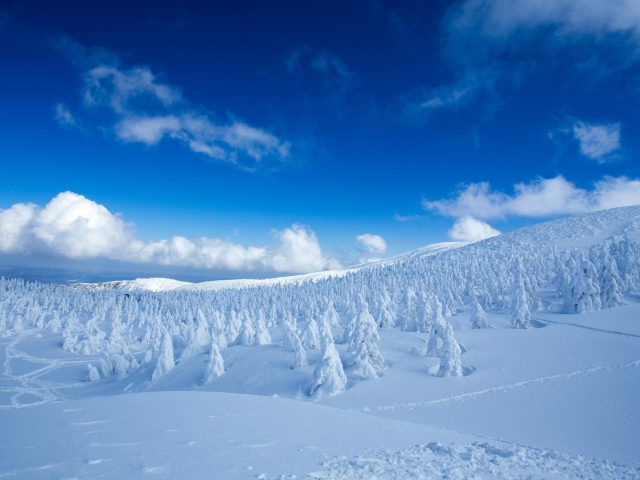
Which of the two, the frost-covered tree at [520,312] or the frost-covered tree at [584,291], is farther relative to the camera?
the frost-covered tree at [584,291]

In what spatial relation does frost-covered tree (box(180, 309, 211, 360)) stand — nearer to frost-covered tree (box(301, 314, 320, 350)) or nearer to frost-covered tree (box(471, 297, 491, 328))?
frost-covered tree (box(301, 314, 320, 350))

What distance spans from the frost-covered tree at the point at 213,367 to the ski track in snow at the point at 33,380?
21420mm

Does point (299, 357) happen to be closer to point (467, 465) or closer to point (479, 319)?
point (467, 465)

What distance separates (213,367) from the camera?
147 feet

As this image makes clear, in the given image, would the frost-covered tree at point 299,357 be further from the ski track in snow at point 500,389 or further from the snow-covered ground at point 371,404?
the ski track in snow at point 500,389

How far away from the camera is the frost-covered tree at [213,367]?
146 ft

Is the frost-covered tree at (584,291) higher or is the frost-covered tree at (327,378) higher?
the frost-covered tree at (584,291)

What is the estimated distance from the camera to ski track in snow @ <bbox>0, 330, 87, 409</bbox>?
5672 centimetres

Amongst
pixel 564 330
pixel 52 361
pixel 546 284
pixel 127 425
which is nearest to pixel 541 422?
pixel 127 425

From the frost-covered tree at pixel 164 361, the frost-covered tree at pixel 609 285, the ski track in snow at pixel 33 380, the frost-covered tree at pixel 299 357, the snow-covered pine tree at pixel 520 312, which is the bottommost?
the ski track in snow at pixel 33 380

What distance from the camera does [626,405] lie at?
25328 millimetres

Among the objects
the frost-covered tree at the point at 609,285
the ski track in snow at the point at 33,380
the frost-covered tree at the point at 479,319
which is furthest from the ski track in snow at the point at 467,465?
the frost-covered tree at the point at 609,285

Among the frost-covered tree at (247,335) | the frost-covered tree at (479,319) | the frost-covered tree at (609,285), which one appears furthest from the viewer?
the frost-covered tree at (609,285)

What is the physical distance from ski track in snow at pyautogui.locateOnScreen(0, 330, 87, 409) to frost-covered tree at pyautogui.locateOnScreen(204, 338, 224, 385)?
70.3 feet
